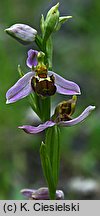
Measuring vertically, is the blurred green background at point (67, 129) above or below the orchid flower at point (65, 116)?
below

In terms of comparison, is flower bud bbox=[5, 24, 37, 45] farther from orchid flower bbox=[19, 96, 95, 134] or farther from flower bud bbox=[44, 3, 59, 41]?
orchid flower bbox=[19, 96, 95, 134]

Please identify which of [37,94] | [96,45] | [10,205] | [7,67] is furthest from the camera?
[96,45]

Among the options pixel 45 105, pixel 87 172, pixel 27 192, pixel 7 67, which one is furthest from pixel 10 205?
pixel 7 67

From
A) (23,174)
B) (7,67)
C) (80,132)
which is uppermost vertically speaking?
(7,67)

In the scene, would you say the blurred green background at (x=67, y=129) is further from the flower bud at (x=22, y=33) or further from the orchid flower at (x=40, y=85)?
the flower bud at (x=22, y=33)

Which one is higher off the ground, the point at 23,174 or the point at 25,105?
the point at 25,105

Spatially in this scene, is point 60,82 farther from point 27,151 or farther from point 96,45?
point 96,45

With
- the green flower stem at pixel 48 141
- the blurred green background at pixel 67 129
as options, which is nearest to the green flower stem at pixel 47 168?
the green flower stem at pixel 48 141
